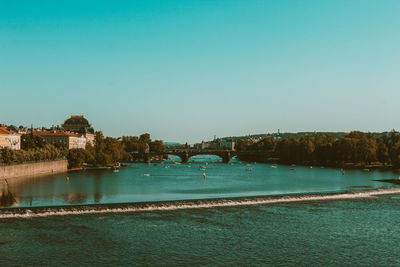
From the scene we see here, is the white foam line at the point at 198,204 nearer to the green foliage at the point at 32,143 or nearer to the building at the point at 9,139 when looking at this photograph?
the building at the point at 9,139

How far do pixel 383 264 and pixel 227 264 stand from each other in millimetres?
6656

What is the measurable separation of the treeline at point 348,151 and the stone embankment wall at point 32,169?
175 feet

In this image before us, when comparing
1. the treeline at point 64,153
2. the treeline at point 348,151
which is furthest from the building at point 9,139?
the treeline at point 348,151

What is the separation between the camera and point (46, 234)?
24.3 meters

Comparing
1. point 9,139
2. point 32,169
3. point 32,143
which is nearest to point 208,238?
point 32,169

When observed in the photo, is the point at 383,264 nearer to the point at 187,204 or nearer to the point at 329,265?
the point at 329,265

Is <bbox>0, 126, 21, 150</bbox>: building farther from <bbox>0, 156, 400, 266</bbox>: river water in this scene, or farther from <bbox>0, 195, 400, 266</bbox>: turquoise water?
<bbox>0, 195, 400, 266</bbox>: turquoise water

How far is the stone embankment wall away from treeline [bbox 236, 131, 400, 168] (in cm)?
5343

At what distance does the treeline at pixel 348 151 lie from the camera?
8919 centimetres

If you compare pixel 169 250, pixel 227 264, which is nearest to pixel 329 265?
pixel 227 264

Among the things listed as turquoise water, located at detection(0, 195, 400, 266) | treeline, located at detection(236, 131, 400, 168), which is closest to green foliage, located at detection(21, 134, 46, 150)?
turquoise water, located at detection(0, 195, 400, 266)

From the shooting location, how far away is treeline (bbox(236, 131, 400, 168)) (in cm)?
8919

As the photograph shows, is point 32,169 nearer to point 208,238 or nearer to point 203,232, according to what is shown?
point 203,232

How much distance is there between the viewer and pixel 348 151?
3583 inches
